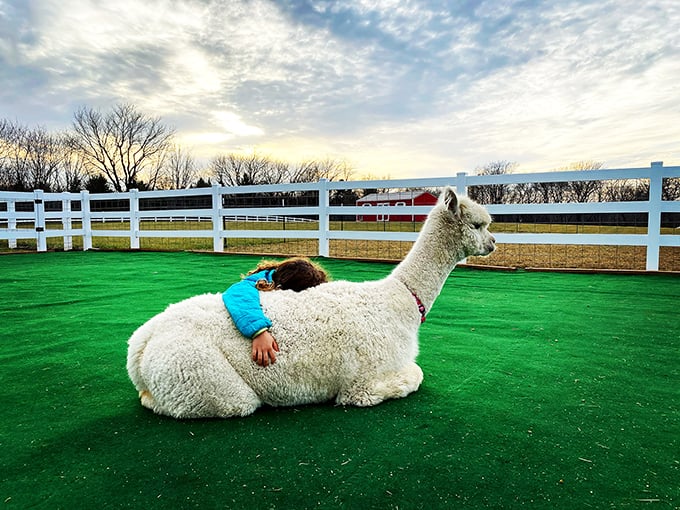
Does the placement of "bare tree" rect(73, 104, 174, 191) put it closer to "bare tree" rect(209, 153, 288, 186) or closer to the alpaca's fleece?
"bare tree" rect(209, 153, 288, 186)

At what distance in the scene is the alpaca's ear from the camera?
105 inches

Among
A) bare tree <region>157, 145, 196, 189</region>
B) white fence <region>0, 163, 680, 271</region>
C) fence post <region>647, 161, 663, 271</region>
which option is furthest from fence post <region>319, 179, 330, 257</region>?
bare tree <region>157, 145, 196, 189</region>

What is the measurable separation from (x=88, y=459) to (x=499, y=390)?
2285mm

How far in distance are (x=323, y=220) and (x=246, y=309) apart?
8.29 m

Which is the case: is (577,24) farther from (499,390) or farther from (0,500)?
(0,500)

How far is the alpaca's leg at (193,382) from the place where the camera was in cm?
205

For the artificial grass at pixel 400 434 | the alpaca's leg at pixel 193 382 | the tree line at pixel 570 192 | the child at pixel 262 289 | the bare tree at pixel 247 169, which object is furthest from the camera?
the bare tree at pixel 247 169

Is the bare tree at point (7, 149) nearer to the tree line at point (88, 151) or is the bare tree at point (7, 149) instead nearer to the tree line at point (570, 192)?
the tree line at point (88, 151)

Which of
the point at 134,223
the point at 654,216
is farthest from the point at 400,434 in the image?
the point at 134,223

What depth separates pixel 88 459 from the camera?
180cm

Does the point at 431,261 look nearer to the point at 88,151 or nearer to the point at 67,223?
the point at 67,223

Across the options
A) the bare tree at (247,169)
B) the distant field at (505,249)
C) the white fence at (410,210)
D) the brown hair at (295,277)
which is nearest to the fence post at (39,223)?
the white fence at (410,210)

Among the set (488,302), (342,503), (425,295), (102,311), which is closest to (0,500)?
(342,503)

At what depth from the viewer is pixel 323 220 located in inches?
410
